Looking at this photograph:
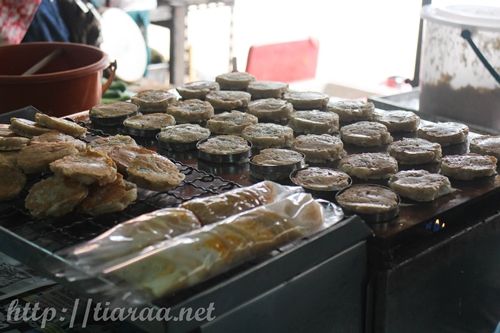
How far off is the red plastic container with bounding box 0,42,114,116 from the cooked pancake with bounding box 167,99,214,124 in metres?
0.30

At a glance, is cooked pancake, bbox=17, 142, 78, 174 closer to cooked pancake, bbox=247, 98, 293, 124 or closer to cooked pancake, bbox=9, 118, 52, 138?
cooked pancake, bbox=9, 118, 52, 138

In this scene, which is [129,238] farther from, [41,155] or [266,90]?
[266,90]

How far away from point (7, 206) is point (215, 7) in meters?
3.18

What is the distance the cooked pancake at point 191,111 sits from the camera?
1.89 meters

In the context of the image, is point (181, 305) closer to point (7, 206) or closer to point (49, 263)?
point (49, 263)

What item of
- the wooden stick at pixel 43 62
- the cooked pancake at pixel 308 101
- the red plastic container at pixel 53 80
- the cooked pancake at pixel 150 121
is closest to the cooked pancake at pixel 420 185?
the cooked pancake at pixel 308 101

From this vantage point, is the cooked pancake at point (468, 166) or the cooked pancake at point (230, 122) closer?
the cooked pancake at point (468, 166)

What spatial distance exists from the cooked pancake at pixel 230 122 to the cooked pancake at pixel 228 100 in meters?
0.11

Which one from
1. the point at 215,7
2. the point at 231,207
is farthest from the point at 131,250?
the point at 215,7

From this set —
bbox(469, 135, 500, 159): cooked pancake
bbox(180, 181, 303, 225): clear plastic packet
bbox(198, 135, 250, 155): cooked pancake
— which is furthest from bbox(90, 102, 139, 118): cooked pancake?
bbox(469, 135, 500, 159): cooked pancake

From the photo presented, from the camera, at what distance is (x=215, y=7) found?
4262 mm

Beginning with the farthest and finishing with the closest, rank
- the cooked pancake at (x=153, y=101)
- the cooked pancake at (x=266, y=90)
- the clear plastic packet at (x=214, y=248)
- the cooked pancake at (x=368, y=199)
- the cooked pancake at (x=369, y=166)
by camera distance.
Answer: the cooked pancake at (x=266, y=90) → the cooked pancake at (x=153, y=101) → the cooked pancake at (x=369, y=166) → the cooked pancake at (x=368, y=199) → the clear plastic packet at (x=214, y=248)

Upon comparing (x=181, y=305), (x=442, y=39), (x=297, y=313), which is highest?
(x=442, y=39)

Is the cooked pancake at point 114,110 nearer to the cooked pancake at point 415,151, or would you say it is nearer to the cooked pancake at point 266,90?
the cooked pancake at point 266,90
